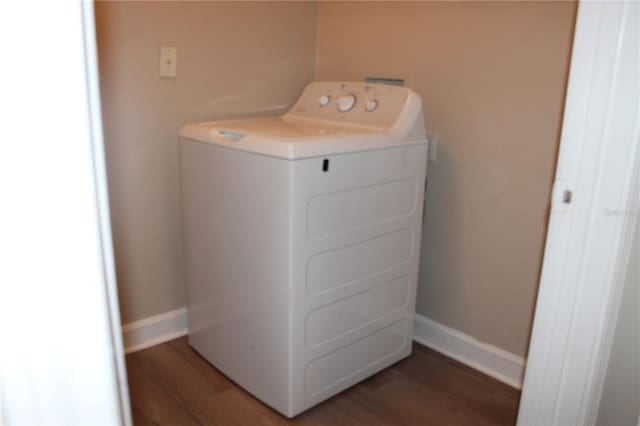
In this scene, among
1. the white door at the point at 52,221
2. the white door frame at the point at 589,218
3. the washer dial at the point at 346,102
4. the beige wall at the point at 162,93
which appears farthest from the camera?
the washer dial at the point at 346,102

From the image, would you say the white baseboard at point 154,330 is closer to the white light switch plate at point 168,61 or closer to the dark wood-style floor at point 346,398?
the dark wood-style floor at point 346,398

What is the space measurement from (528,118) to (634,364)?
94cm

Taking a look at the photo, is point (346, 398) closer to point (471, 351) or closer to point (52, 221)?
point (471, 351)

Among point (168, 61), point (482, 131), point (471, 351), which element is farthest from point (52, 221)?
point (471, 351)

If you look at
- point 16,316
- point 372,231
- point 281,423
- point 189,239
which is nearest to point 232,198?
point 189,239

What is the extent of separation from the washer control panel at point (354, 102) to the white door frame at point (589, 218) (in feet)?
2.86

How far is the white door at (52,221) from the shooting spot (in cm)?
49

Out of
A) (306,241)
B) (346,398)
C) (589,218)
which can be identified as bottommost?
(346,398)

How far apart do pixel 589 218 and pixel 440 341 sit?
1251mm

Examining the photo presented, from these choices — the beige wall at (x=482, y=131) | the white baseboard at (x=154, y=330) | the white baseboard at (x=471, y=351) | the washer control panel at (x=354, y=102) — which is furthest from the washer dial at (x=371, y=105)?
the white baseboard at (x=154, y=330)

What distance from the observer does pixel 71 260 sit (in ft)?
1.81

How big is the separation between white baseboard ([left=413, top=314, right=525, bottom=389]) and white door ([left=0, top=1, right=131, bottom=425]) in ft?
5.16

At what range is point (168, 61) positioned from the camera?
1.83 m

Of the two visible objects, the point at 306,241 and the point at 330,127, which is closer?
the point at 306,241
